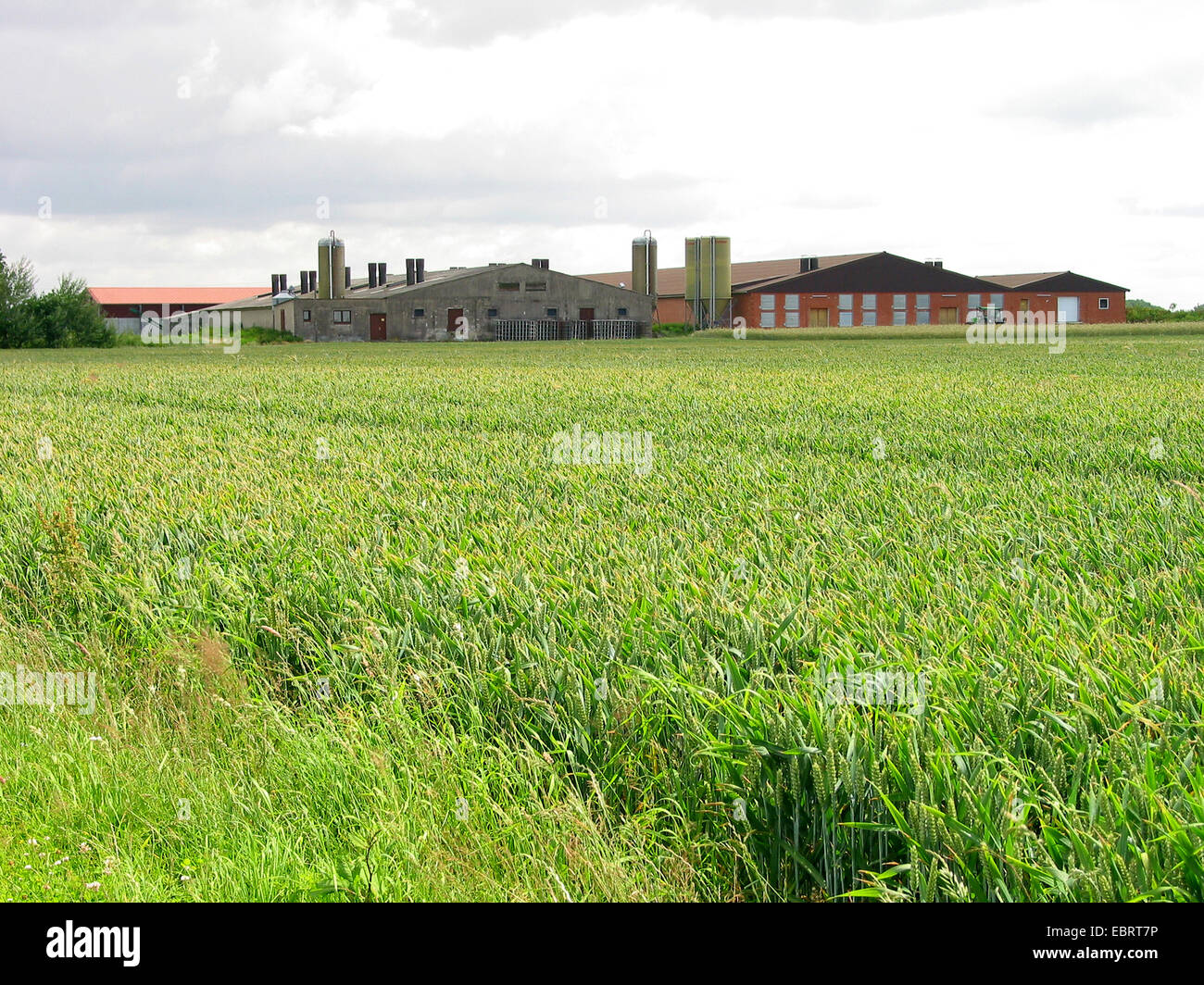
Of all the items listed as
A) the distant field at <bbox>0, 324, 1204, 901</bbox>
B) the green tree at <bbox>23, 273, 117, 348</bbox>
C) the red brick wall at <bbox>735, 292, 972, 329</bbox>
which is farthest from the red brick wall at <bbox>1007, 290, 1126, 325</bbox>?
the distant field at <bbox>0, 324, 1204, 901</bbox>

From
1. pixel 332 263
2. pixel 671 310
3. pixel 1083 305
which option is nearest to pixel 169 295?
pixel 332 263

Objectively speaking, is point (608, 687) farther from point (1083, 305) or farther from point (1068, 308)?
point (1083, 305)

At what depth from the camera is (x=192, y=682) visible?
157 inches

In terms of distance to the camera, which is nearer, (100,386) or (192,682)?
(192,682)

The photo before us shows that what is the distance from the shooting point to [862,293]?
7744cm

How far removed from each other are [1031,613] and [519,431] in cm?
814

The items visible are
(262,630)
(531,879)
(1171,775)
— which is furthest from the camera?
(262,630)

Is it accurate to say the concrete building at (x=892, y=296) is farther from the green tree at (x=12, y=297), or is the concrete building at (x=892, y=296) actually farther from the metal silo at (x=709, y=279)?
the green tree at (x=12, y=297)

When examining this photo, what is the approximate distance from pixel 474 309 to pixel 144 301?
39160 millimetres

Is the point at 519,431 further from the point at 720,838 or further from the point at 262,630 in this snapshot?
the point at 720,838

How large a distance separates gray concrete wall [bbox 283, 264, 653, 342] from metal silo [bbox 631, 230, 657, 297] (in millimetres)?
5908

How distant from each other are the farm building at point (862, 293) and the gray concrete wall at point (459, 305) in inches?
255

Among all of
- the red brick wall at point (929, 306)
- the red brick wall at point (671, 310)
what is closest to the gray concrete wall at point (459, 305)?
the red brick wall at point (929, 306)

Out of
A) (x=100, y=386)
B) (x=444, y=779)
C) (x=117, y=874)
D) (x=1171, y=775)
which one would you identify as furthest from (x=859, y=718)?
(x=100, y=386)
